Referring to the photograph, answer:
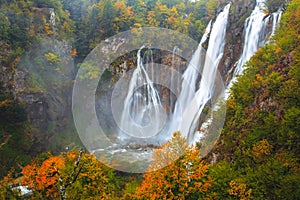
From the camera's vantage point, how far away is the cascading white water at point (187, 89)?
2291cm

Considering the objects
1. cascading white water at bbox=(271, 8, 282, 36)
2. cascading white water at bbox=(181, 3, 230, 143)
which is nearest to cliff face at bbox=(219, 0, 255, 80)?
cascading white water at bbox=(181, 3, 230, 143)

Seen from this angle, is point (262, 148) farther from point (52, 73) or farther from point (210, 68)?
point (52, 73)

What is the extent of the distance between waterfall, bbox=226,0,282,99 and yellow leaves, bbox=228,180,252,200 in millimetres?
8853

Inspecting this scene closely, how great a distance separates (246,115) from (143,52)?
61.8ft

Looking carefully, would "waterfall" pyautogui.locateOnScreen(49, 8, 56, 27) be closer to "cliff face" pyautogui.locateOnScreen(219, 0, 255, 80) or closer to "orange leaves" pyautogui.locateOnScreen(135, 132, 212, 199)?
"cliff face" pyautogui.locateOnScreen(219, 0, 255, 80)

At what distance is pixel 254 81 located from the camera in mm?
11961

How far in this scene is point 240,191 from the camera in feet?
26.4

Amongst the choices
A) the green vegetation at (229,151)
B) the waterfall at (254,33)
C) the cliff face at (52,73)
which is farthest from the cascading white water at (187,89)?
the green vegetation at (229,151)

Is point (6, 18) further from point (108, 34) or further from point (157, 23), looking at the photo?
point (157, 23)

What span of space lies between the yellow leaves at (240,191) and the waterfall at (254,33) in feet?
29.0

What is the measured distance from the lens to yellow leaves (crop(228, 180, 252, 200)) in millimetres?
7978

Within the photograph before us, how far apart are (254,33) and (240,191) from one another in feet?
40.7

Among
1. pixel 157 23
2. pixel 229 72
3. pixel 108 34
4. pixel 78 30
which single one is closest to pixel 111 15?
pixel 108 34

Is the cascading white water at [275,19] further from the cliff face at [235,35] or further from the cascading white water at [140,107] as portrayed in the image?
the cascading white water at [140,107]
